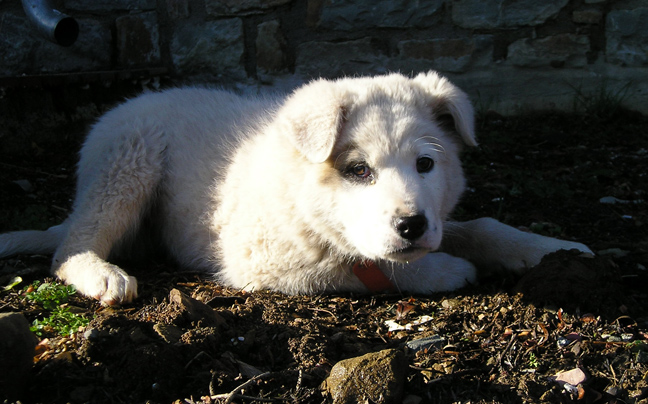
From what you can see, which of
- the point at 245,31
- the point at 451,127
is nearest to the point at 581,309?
the point at 451,127

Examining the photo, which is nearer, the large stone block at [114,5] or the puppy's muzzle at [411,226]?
the puppy's muzzle at [411,226]

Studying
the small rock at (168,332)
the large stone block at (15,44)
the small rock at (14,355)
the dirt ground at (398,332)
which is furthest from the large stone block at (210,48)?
the small rock at (14,355)

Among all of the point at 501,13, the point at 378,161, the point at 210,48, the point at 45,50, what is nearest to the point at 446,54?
the point at 501,13

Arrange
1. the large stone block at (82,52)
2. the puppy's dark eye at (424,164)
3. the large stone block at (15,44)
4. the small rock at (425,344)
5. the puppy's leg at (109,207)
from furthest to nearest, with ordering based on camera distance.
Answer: the large stone block at (82,52), the large stone block at (15,44), the puppy's leg at (109,207), the puppy's dark eye at (424,164), the small rock at (425,344)

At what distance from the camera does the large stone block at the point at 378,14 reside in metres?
5.61

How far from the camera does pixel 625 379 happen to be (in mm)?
2277

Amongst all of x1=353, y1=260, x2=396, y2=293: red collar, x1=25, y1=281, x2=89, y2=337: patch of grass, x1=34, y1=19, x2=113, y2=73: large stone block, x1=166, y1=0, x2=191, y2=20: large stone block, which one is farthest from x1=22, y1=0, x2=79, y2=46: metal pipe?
x1=353, y1=260, x2=396, y2=293: red collar

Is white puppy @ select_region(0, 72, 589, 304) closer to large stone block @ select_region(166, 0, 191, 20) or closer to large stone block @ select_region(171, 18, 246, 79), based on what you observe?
large stone block @ select_region(171, 18, 246, 79)

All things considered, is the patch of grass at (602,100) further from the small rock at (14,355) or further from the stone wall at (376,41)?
the small rock at (14,355)

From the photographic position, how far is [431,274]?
330cm

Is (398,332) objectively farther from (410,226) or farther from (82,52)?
(82,52)

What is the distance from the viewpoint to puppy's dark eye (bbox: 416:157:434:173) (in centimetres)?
295

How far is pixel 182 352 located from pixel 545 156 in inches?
156

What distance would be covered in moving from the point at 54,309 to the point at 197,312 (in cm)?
79
